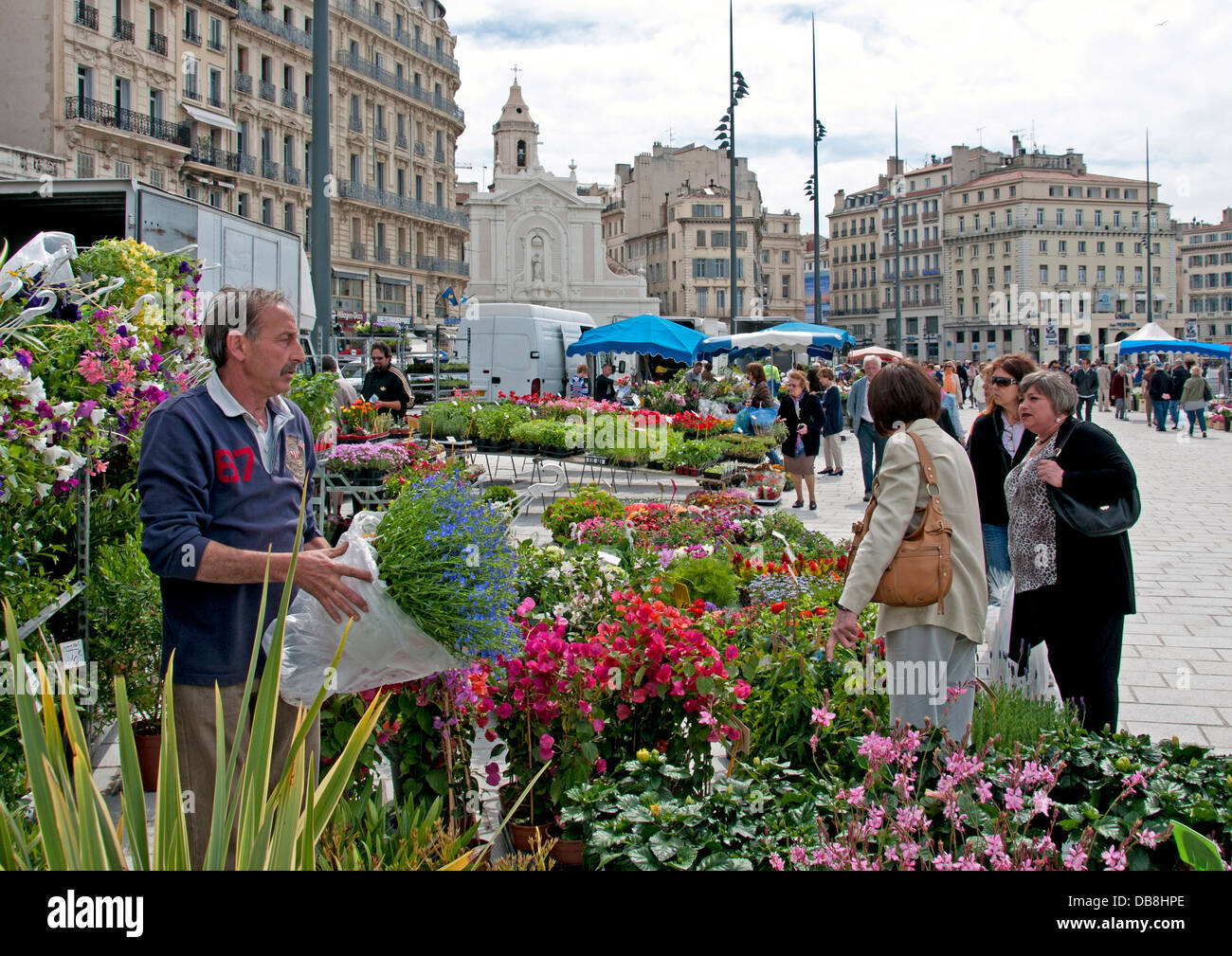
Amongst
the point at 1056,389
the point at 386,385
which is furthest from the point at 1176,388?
the point at 1056,389

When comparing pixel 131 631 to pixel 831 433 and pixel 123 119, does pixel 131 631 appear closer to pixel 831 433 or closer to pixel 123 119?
pixel 831 433

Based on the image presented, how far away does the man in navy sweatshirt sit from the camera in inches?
100

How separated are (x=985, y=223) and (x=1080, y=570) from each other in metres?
108

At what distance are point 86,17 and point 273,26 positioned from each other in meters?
11.9

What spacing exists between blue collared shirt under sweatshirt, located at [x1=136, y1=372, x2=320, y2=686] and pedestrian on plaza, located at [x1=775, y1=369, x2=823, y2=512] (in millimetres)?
10615

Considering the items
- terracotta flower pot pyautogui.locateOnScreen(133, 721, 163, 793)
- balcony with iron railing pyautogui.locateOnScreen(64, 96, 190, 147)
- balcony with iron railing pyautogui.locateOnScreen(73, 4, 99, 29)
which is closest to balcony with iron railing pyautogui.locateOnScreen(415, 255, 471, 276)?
balcony with iron railing pyautogui.locateOnScreen(64, 96, 190, 147)

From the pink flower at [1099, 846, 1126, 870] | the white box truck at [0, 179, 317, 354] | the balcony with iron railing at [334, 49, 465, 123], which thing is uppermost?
the balcony with iron railing at [334, 49, 465, 123]

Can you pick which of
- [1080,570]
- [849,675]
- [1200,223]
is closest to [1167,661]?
[1080,570]

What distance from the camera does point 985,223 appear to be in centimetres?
10469

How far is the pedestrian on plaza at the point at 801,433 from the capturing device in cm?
1307

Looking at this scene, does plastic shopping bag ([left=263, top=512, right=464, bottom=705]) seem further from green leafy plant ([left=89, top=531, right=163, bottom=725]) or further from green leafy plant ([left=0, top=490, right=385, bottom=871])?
green leafy plant ([left=89, top=531, right=163, bottom=725])

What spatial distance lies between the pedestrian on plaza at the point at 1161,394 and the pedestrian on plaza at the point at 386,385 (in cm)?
2335

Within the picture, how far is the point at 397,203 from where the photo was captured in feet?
188
